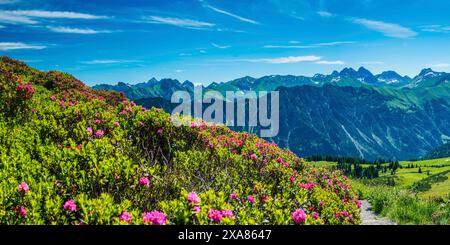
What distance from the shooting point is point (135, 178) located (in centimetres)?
718

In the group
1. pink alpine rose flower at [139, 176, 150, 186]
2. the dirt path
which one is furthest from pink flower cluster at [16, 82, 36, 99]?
the dirt path

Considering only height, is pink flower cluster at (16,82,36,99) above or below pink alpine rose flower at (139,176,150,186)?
above

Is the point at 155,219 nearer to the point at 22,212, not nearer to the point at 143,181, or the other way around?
the point at 143,181

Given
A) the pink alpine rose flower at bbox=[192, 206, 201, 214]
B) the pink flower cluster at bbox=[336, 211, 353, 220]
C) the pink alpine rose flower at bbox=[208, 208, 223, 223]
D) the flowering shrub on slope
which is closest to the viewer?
the pink alpine rose flower at bbox=[208, 208, 223, 223]

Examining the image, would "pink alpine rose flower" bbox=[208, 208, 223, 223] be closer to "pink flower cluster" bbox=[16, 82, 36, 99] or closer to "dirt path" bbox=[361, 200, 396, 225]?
"dirt path" bbox=[361, 200, 396, 225]

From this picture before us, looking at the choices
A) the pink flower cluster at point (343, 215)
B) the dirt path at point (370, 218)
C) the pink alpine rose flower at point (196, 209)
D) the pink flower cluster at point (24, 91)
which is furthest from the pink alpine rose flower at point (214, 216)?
the pink flower cluster at point (24, 91)

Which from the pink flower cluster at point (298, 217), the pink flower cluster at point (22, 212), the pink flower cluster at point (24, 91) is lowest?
the pink flower cluster at point (298, 217)

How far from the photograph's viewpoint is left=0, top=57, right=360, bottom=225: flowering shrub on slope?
5773mm

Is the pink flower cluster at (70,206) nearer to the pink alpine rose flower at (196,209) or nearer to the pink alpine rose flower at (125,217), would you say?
the pink alpine rose flower at (125,217)

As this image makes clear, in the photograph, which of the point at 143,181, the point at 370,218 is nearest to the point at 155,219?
the point at 143,181

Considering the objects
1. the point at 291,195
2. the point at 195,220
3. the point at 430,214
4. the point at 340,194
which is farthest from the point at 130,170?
the point at 430,214

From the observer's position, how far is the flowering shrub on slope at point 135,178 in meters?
5.77
